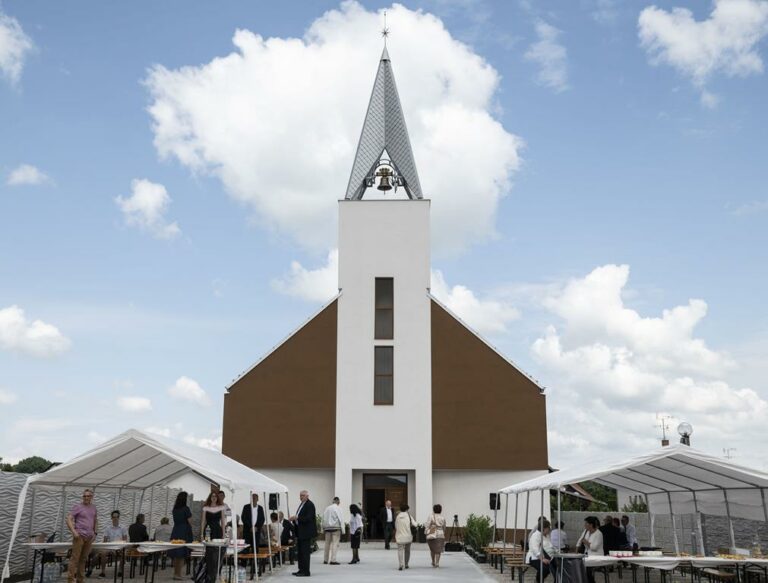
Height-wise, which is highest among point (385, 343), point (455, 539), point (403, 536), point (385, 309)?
point (385, 309)

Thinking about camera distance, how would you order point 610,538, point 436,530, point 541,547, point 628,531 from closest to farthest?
point 541,547 → point 610,538 → point 436,530 → point 628,531

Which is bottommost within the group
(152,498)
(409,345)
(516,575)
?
(516,575)

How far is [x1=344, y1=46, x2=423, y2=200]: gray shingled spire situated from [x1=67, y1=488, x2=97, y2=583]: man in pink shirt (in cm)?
2077

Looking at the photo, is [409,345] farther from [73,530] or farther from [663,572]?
[73,530]

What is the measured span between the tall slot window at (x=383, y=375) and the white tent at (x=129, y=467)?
37.9ft

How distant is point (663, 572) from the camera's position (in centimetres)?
1519

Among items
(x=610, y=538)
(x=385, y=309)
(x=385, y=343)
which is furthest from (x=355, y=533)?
(x=385, y=309)

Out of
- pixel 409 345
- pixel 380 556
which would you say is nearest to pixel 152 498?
pixel 380 556

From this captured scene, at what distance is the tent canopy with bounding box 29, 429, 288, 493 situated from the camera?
13.4 m

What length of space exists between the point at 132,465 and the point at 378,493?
14739mm

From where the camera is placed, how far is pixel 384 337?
100 feet

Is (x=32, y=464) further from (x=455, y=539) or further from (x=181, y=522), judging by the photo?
(x=181, y=522)

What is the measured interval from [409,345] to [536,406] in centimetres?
517

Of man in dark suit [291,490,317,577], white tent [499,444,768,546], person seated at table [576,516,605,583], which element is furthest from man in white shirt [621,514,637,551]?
man in dark suit [291,490,317,577]
